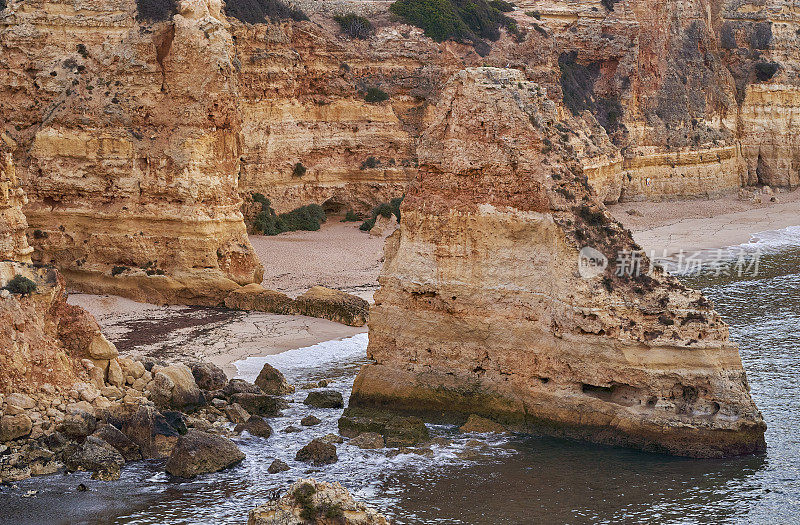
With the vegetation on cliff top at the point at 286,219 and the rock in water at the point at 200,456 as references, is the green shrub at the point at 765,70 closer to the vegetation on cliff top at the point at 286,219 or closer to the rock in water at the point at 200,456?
the vegetation on cliff top at the point at 286,219

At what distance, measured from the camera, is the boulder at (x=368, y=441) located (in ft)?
59.7

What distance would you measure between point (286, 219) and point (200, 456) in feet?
81.3

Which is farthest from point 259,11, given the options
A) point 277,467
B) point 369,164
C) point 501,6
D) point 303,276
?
point 277,467

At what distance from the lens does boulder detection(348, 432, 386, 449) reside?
59.7 feet

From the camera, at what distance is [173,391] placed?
1998 cm

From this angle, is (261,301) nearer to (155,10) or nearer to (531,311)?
(155,10)

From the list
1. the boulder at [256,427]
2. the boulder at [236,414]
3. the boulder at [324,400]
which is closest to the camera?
the boulder at [256,427]

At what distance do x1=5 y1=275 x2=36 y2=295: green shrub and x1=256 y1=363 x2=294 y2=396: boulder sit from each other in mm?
5336

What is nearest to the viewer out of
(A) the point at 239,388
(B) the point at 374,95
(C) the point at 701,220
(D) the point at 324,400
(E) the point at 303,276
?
(D) the point at 324,400

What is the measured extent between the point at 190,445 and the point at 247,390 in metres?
4.00

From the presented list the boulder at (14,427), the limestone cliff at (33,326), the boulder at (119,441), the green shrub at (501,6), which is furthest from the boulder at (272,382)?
the green shrub at (501,6)

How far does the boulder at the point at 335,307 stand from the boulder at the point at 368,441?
950 centimetres

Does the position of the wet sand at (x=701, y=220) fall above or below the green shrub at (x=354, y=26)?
below

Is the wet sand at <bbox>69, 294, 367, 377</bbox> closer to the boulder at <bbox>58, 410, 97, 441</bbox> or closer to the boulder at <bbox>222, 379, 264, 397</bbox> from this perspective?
the boulder at <bbox>222, 379, 264, 397</bbox>
